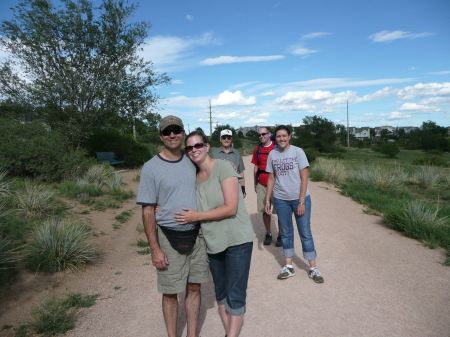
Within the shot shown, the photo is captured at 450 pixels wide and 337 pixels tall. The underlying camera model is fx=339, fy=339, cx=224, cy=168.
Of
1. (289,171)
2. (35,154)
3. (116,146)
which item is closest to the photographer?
(289,171)

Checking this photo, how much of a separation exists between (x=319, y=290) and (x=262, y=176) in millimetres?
2181

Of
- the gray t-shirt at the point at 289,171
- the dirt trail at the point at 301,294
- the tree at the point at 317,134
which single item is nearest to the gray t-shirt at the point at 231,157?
the gray t-shirt at the point at 289,171

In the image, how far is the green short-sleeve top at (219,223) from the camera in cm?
249

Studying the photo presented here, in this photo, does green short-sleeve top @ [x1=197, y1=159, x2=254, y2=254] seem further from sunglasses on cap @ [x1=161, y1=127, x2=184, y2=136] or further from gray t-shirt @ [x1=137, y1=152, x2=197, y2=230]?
→ sunglasses on cap @ [x1=161, y1=127, x2=184, y2=136]

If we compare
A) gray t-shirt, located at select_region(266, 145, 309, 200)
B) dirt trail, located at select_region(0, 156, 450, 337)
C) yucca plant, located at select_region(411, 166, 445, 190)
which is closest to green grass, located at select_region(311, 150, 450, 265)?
yucca plant, located at select_region(411, 166, 445, 190)

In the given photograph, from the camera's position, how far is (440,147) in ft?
214

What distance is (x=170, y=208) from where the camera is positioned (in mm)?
2502

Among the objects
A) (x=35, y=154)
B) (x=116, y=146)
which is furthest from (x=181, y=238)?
(x=116, y=146)

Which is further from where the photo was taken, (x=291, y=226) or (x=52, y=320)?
(x=291, y=226)

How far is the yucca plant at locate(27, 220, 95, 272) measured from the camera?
4594 millimetres

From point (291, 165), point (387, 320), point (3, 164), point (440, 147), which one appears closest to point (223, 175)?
point (291, 165)

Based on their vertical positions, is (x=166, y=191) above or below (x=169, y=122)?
below

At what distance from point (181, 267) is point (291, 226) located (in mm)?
2112

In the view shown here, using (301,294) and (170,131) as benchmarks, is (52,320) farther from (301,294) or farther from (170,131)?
(301,294)
